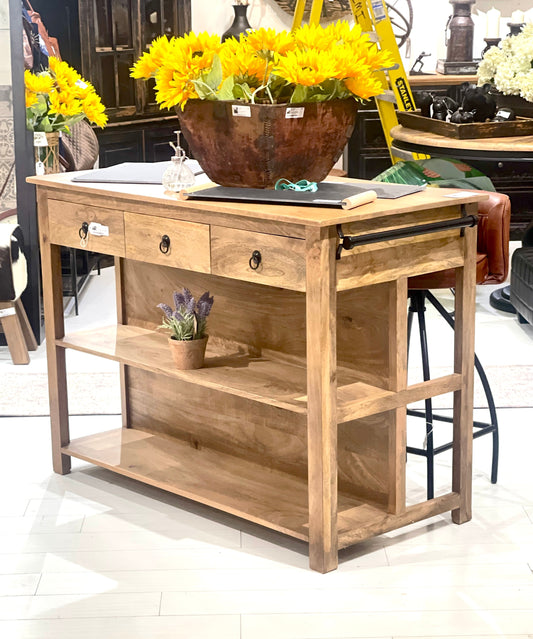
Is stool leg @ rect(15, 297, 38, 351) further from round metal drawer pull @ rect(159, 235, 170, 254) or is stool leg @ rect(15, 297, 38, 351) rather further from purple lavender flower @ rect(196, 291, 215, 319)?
round metal drawer pull @ rect(159, 235, 170, 254)

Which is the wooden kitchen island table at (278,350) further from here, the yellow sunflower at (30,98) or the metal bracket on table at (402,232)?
the yellow sunflower at (30,98)

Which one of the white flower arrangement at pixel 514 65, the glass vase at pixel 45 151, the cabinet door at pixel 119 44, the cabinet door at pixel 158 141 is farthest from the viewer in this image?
the cabinet door at pixel 158 141

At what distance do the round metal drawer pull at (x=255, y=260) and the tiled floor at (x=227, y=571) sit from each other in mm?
866

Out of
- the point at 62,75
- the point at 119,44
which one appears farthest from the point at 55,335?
the point at 119,44

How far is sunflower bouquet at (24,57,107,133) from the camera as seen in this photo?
5.48 metres

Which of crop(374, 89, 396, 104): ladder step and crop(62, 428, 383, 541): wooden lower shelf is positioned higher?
crop(374, 89, 396, 104): ladder step

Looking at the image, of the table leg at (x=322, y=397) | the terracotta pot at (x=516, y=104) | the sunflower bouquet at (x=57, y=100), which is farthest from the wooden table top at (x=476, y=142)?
the table leg at (x=322, y=397)

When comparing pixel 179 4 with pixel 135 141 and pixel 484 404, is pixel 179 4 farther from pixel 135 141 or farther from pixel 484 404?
pixel 484 404

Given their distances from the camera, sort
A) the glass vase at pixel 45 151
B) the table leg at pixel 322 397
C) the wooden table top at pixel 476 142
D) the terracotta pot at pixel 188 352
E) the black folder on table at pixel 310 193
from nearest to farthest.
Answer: the table leg at pixel 322 397, the black folder on table at pixel 310 193, the terracotta pot at pixel 188 352, the wooden table top at pixel 476 142, the glass vase at pixel 45 151

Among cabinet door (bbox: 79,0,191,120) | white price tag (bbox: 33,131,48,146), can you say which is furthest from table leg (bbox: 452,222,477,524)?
cabinet door (bbox: 79,0,191,120)

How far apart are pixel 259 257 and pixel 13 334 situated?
2571mm

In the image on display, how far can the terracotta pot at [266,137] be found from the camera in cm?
307

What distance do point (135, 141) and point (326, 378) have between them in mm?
5014

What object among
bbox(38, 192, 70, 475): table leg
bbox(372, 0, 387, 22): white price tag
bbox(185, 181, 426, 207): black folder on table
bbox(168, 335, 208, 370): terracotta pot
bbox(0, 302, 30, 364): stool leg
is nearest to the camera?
bbox(185, 181, 426, 207): black folder on table
